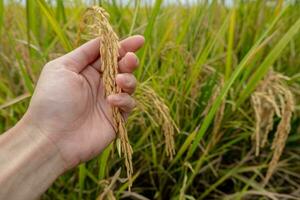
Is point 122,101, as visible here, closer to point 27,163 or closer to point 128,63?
point 128,63

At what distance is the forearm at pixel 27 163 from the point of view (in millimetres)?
1135

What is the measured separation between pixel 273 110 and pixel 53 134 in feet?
1.90

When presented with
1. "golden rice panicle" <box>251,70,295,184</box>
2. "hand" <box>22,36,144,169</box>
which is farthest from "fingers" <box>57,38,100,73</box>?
"golden rice panicle" <box>251,70,295,184</box>

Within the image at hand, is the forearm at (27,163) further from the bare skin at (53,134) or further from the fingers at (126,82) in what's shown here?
the fingers at (126,82)

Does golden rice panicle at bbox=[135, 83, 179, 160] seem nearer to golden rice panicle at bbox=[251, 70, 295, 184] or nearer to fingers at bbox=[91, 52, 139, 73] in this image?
fingers at bbox=[91, 52, 139, 73]

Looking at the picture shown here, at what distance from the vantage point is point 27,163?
1.15 metres

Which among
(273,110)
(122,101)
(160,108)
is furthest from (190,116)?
(122,101)

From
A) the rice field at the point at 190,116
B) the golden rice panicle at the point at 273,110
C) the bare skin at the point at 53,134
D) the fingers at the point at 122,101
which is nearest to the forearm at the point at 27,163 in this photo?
the bare skin at the point at 53,134

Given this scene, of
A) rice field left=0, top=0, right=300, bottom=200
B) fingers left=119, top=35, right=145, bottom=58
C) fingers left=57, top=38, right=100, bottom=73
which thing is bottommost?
rice field left=0, top=0, right=300, bottom=200

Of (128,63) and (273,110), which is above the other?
(128,63)

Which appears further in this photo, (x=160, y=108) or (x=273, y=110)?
(x=273, y=110)

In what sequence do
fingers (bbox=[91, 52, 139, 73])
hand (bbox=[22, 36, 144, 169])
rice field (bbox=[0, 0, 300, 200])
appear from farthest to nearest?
rice field (bbox=[0, 0, 300, 200])
hand (bbox=[22, 36, 144, 169])
fingers (bbox=[91, 52, 139, 73])

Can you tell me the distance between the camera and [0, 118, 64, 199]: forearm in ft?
3.72

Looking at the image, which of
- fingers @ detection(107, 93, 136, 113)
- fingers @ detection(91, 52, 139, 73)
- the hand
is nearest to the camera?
fingers @ detection(107, 93, 136, 113)
